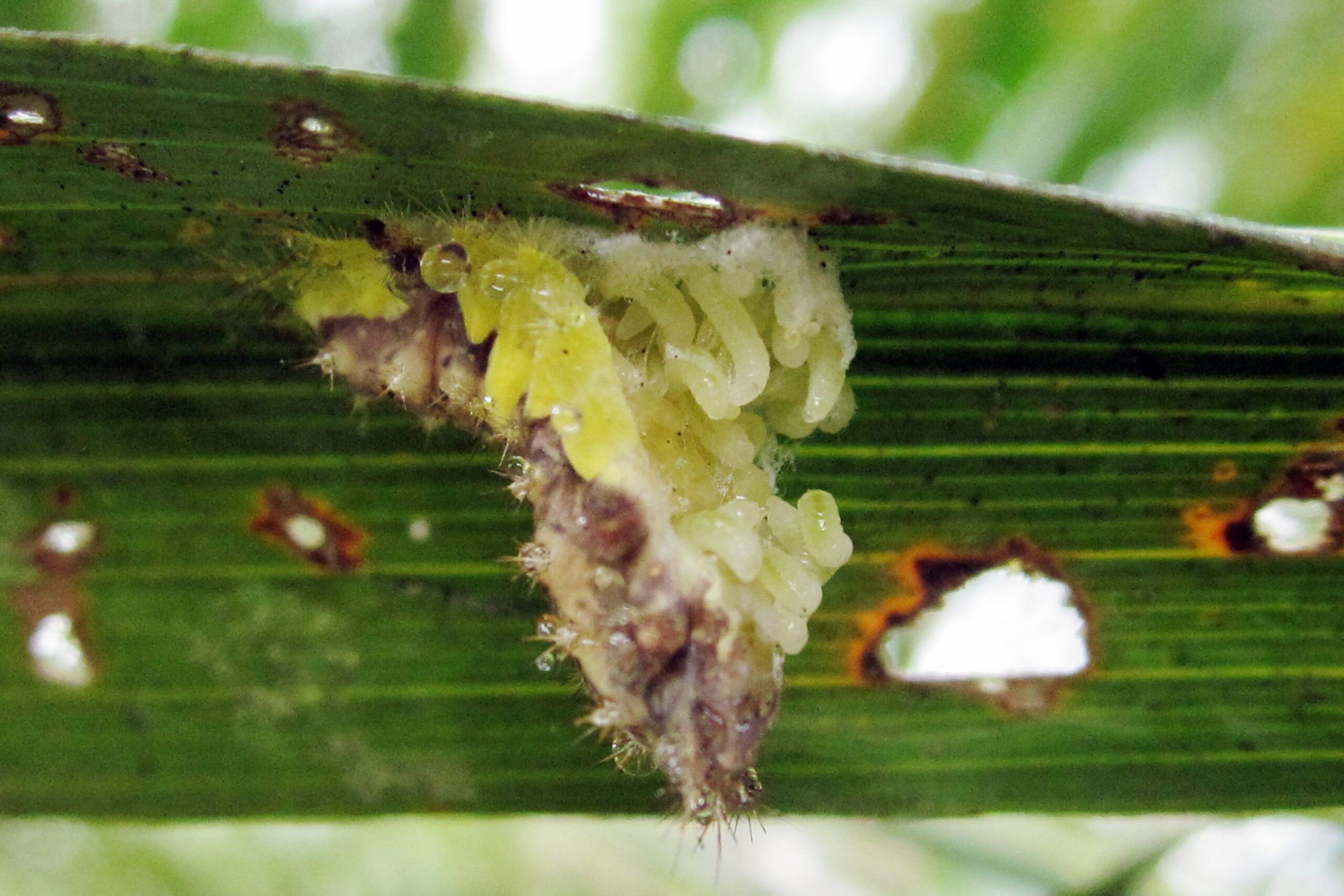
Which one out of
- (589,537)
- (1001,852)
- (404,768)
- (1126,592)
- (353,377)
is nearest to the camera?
(589,537)

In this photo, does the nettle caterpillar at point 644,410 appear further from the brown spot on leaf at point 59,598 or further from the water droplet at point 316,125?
the brown spot on leaf at point 59,598

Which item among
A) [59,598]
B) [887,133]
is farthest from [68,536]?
[887,133]

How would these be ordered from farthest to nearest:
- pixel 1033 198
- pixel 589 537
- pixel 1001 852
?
1. pixel 1001 852
2. pixel 589 537
3. pixel 1033 198

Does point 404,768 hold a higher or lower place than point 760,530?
lower

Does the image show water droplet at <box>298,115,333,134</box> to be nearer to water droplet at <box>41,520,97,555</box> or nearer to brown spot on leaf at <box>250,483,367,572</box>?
brown spot on leaf at <box>250,483,367,572</box>

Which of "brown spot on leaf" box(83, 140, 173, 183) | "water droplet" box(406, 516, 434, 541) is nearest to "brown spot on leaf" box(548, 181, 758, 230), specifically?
"brown spot on leaf" box(83, 140, 173, 183)

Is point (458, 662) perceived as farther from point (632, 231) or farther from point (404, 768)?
point (632, 231)

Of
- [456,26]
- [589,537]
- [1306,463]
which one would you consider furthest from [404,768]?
[456,26]

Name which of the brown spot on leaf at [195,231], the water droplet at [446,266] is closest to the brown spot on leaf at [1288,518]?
the water droplet at [446,266]
